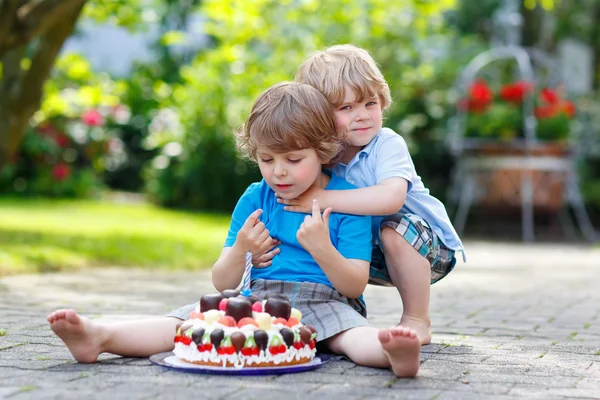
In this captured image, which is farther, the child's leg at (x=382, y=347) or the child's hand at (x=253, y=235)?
the child's hand at (x=253, y=235)

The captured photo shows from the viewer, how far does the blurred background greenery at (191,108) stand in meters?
7.83

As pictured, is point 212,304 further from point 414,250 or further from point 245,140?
point 414,250

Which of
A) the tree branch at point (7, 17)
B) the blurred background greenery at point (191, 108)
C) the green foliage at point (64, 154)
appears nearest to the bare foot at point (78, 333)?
the tree branch at point (7, 17)

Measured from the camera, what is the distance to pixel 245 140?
10.3 ft

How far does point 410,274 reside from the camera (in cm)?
332

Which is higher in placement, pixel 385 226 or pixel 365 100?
pixel 365 100

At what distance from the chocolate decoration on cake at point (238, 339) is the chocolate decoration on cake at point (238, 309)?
0.22ft

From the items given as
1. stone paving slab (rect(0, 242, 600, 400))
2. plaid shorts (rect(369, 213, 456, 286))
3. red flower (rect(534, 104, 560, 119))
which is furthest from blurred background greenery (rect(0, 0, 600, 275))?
plaid shorts (rect(369, 213, 456, 286))

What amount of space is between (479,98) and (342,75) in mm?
7305

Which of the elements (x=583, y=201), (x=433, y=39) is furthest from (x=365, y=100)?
(x=433, y=39)

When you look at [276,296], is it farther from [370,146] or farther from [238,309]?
[370,146]

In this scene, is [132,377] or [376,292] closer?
[132,377]

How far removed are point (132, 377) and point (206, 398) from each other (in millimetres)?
390

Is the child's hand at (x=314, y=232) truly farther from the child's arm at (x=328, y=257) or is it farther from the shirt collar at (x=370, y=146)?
the shirt collar at (x=370, y=146)
